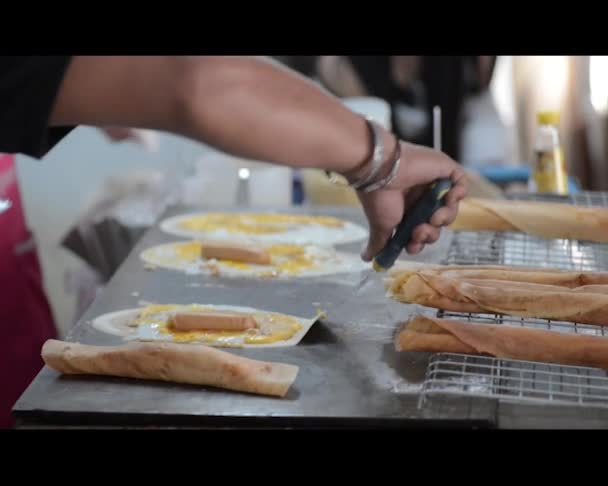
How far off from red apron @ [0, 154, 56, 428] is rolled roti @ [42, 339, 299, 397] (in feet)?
3.35

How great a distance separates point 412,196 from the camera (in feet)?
5.86

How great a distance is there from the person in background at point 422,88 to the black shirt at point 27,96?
315 centimetres

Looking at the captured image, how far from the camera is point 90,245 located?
3.34 metres

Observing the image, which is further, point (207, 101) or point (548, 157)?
point (548, 157)

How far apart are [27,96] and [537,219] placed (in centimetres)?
145

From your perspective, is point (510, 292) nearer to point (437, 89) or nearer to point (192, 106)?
point (192, 106)

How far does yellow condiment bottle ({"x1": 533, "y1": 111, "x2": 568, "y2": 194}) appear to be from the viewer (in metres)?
2.74

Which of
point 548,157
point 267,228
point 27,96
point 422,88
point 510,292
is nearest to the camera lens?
point 27,96

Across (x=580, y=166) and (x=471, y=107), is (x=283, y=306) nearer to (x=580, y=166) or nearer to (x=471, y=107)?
(x=471, y=107)

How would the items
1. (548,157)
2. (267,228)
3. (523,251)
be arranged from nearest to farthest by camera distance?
1. (523,251)
2. (267,228)
3. (548,157)

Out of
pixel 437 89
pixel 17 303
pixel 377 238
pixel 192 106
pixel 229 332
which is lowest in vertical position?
pixel 17 303

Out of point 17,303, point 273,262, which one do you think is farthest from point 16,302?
point 273,262

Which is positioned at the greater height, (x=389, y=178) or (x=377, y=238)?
(x=389, y=178)

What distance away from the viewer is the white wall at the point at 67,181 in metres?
3.78
